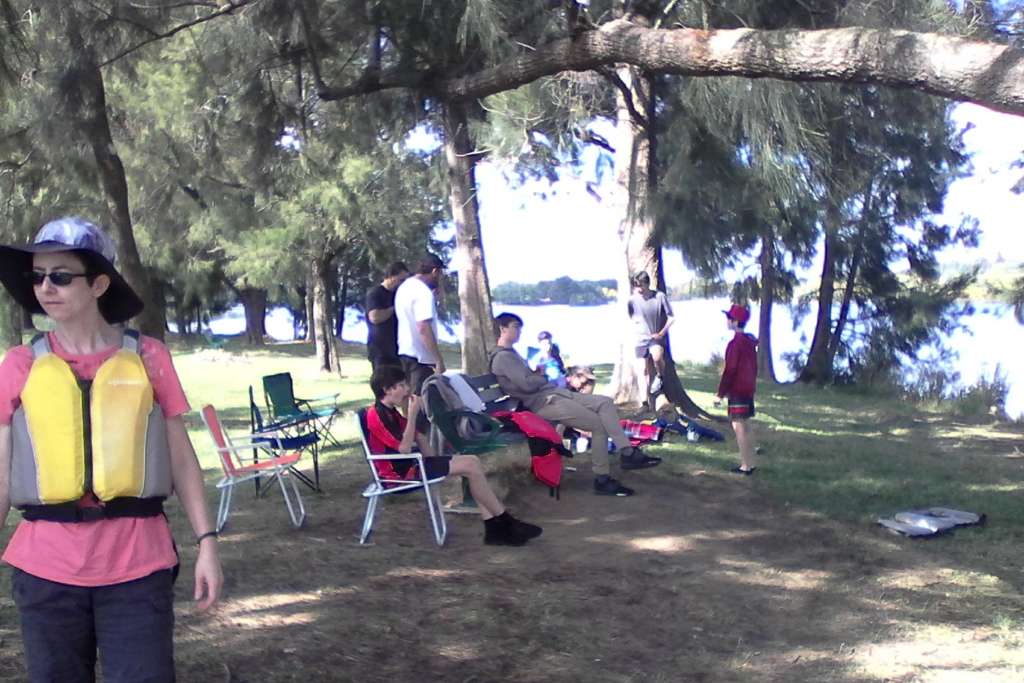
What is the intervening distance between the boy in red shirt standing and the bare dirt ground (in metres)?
1.23

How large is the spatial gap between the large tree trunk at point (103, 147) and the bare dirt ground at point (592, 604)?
241cm

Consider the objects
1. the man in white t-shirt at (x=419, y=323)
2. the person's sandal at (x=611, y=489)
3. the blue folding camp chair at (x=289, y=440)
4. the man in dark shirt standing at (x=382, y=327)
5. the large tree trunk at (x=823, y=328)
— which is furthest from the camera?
the large tree trunk at (x=823, y=328)

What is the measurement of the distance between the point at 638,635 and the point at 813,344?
20547mm

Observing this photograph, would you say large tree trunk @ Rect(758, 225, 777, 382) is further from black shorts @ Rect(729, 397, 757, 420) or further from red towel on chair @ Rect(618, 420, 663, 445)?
black shorts @ Rect(729, 397, 757, 420)

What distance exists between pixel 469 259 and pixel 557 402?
2.34 m

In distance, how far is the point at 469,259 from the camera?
9.07 meters

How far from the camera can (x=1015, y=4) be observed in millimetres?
7922

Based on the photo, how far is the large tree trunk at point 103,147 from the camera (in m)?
7.18

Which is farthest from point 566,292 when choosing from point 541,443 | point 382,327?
point 541,443

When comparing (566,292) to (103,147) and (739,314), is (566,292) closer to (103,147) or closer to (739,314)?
(739,314)

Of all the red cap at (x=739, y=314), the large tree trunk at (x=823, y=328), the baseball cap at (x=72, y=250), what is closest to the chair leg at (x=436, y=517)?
the red cap at (x=739, y=314)

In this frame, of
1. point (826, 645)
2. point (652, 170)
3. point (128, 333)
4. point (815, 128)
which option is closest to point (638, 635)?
point (826, 645)

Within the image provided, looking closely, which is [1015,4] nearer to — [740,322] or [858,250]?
[740,322]

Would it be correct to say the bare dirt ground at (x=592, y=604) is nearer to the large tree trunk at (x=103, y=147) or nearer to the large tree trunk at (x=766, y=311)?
the large tree trunk at (x=103, y=147)
